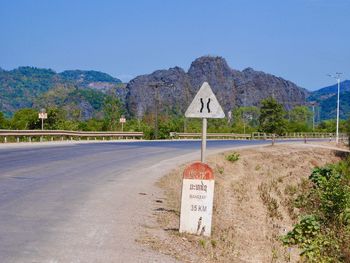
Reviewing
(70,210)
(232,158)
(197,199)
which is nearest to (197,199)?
(197,199)

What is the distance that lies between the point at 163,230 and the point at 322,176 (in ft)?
79.3

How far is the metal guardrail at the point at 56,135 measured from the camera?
3547cm

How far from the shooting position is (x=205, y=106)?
10172 mm

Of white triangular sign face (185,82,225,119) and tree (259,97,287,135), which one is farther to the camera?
tree (259,97,287,135)

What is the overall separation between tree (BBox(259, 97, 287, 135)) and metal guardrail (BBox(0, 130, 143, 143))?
50873 mm

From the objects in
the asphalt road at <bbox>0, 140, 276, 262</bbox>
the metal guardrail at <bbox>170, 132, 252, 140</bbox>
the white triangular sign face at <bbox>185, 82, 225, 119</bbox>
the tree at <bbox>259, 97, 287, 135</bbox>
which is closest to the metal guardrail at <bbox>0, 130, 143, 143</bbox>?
the metal guardrail at <bbox>170, 132, 252, 140</bbox>

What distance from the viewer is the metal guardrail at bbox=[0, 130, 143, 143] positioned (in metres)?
35.5

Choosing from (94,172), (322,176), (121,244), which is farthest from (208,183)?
(322,176)

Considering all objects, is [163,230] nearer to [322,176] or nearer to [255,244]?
[255,244]

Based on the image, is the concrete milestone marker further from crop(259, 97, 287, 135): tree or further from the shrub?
crop(259, 97, 287, 135): tree

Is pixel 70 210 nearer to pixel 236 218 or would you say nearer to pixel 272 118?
pixel 236 218

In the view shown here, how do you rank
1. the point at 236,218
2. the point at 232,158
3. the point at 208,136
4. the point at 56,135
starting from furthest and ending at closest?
the point at 208,136, the point at 56,135, the point at 232,158, the point at 236,218

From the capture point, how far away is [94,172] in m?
18.4

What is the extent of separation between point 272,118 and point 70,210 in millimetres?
95323
